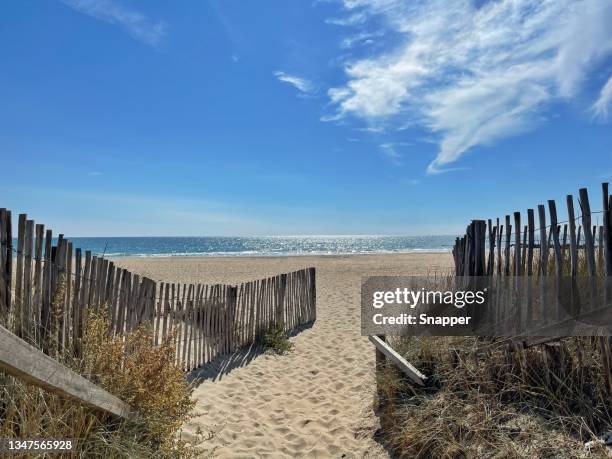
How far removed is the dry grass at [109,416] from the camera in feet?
8.27

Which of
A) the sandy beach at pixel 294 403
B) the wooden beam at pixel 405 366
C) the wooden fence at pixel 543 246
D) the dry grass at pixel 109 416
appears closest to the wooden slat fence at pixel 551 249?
the wooden fence at pixel 543 246

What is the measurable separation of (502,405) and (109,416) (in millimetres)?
3068

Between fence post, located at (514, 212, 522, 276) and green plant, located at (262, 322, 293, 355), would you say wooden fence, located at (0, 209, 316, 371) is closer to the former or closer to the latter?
green plant, located at (262, 322, 293, 355)

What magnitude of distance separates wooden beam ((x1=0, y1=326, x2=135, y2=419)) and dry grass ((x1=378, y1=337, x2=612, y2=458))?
2.35 metres

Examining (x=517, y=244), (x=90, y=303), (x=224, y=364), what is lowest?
(x=224, y=364)

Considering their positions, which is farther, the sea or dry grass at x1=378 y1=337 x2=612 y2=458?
the sea

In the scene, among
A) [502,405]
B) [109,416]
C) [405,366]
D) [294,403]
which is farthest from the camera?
[294,403]

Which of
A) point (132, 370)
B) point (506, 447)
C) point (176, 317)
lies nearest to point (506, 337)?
point (506, 447)

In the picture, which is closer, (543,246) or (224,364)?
(543,246)
